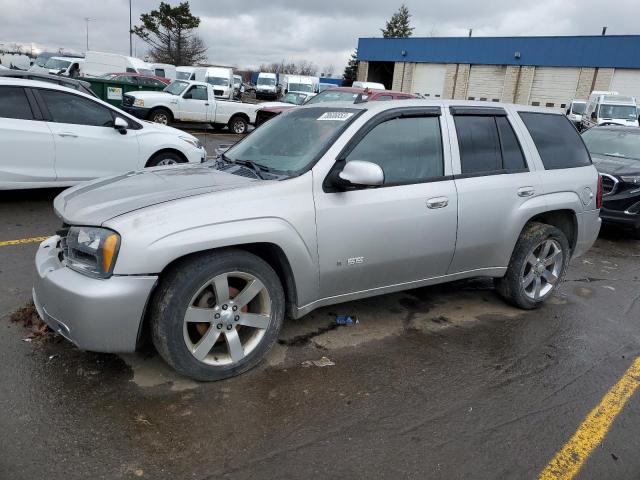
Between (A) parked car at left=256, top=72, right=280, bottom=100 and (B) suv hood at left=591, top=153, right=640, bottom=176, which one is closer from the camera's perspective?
(B) suv hood at left=591, top=153, right=640, bottom=176

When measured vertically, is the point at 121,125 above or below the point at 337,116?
below

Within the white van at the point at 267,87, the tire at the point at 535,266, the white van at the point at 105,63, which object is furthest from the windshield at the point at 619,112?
the white van at the point at 267,87

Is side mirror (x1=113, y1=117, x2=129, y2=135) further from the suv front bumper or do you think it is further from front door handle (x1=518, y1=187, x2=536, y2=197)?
front door handle (x1=518, y1=187, x2=536, y2=197)

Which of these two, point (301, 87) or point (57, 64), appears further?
point (301, 87)

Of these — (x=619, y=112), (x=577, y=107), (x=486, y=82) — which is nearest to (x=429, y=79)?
(x=486, y=82)

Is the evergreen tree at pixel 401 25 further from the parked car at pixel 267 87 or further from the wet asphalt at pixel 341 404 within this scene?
the wet asphalt at pixel 341 404

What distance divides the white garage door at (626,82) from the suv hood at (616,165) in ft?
101

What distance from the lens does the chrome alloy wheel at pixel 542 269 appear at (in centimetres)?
460

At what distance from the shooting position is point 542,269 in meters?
4.69

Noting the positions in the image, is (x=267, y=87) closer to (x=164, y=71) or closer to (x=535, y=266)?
(x=164, y=71)

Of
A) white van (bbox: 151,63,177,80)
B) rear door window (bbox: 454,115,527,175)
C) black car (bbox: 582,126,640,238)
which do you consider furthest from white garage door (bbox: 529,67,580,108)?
rear door window (bbox: 454,115,527,175)

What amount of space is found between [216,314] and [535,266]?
2.96 meters

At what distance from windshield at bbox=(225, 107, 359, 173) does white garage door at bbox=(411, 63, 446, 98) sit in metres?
41.8

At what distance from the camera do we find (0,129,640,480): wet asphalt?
2.55 meters
